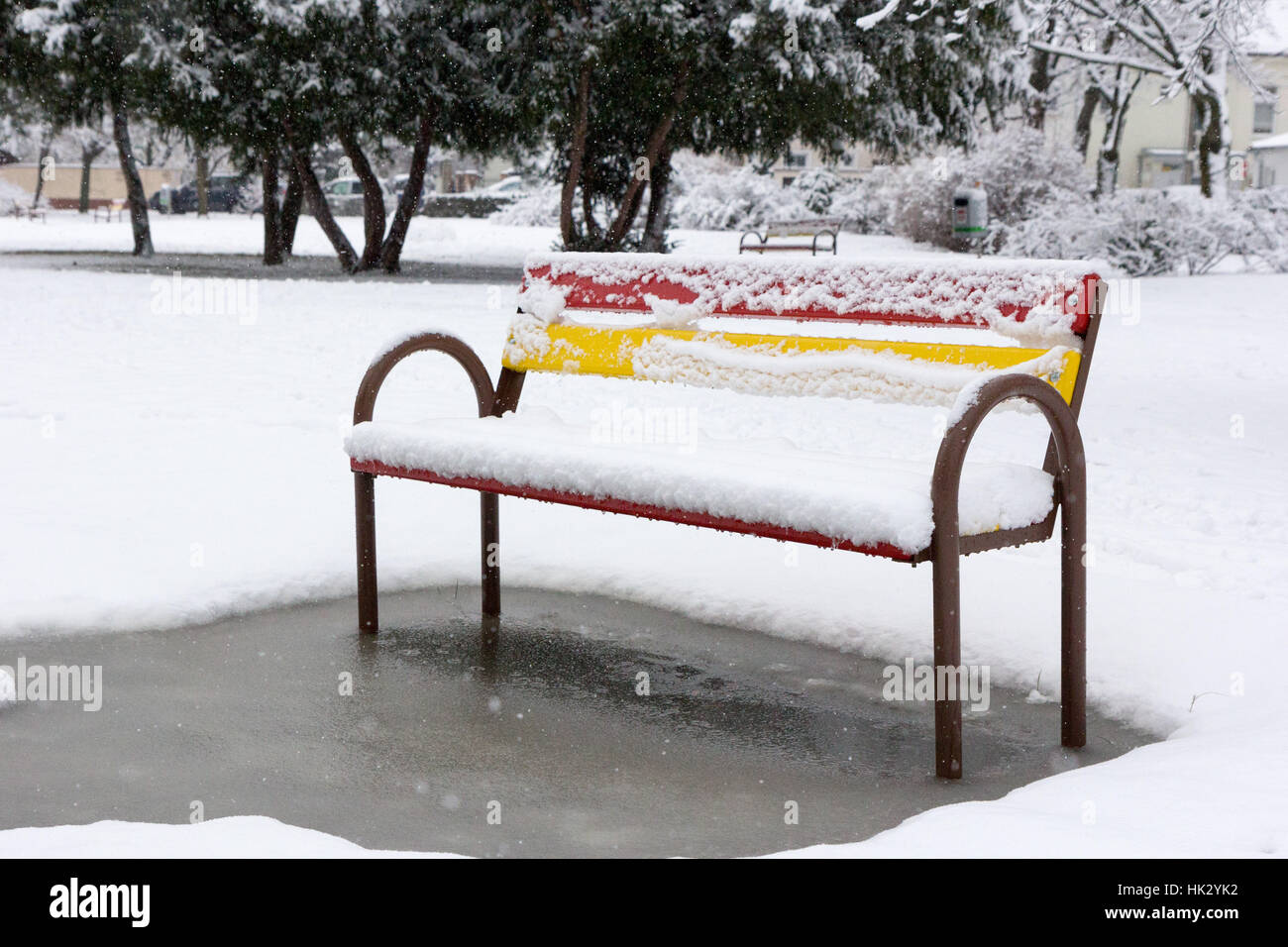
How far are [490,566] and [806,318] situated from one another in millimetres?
1214

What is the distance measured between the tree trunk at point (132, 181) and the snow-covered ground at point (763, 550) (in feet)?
41.2

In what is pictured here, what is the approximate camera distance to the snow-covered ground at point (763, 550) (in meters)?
2.94

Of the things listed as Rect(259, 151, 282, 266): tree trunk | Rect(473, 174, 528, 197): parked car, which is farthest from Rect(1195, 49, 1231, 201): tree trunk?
Rect(473, 174, 528, 197): parked car

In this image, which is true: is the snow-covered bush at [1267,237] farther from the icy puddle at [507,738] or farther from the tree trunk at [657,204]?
the icy puddle at [507,738]

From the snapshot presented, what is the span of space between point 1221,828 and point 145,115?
61.7 feet

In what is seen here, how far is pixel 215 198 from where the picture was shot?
51.1m

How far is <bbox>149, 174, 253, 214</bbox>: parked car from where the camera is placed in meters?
49.5

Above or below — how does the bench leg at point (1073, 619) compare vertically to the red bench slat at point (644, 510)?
below

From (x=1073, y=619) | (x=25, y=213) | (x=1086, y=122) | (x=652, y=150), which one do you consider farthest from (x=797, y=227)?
(x=25, y=213)

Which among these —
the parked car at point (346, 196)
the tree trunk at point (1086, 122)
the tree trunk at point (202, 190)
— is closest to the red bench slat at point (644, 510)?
the tree trunk at point (1086, 122)

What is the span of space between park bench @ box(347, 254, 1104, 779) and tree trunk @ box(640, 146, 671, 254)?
49.4 ft

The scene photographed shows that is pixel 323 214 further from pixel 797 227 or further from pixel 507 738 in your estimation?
pixel 507 738

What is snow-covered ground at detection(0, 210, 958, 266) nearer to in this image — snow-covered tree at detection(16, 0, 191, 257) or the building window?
snow-covered tree at detection(16, 0, 191, 257)
